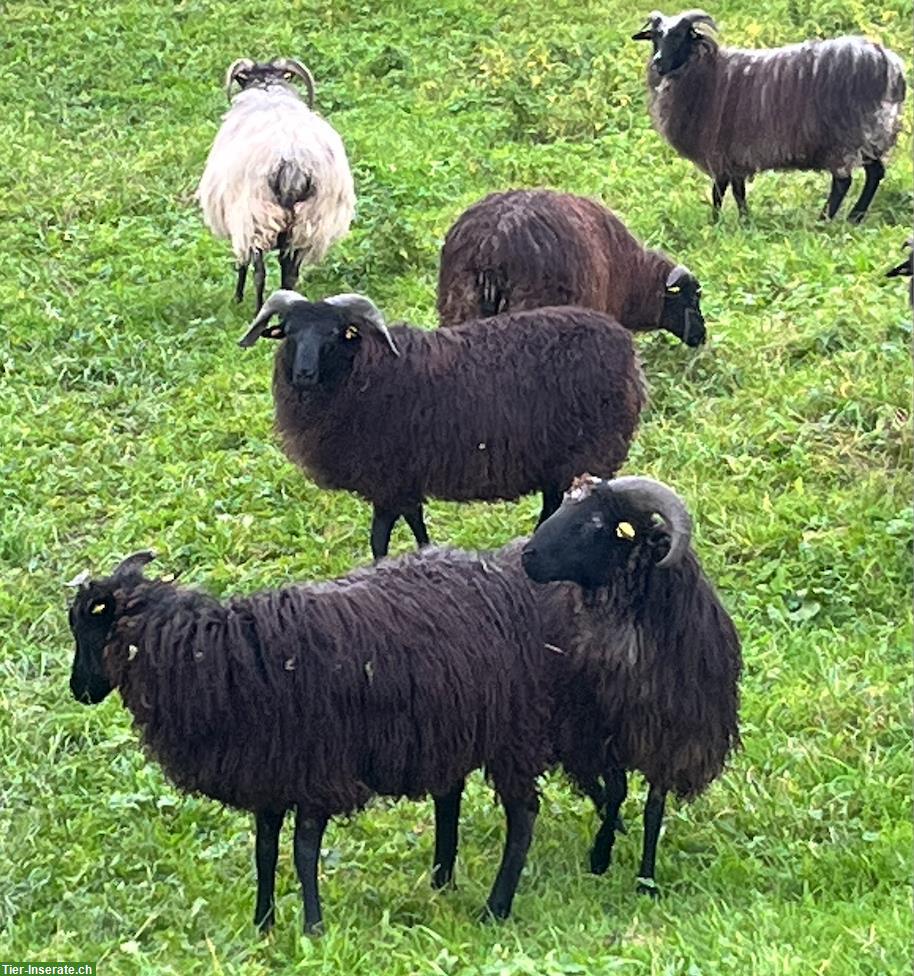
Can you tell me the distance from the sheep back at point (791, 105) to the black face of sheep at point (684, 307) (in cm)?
248

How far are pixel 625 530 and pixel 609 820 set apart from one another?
38.9 inches

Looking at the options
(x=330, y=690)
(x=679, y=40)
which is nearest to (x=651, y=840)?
(x=330, y=690)

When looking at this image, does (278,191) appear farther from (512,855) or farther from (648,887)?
(648,887)

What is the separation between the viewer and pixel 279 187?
10.5 m

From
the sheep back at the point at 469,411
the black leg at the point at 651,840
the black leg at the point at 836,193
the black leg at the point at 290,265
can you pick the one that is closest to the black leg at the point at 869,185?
the black leg at the point at 836,193

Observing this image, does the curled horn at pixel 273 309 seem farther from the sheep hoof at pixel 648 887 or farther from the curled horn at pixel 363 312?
the sheep hoof at pixel 648 887

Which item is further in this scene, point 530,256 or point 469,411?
point 530,256

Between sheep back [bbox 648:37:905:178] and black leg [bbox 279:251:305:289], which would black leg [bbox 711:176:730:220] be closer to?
sheep back [bbox 648:37:905:178]

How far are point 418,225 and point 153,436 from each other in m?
3.33

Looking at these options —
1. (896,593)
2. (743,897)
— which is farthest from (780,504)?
(743,897)

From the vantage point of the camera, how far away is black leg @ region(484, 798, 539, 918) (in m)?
5.18

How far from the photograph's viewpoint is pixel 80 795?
6.10 meters

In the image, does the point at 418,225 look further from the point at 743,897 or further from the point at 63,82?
the point at 743,897

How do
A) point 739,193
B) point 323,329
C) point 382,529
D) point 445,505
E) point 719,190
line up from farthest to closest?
1. point 719,190
2. point 739,193
3. point 445,505
4. point 382,529
5. point 323,329
